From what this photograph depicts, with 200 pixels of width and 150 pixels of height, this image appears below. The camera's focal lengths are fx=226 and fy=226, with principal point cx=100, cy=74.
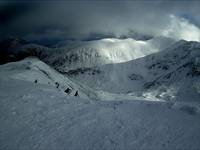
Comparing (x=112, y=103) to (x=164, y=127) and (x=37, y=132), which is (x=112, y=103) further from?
(x=37, y=132)

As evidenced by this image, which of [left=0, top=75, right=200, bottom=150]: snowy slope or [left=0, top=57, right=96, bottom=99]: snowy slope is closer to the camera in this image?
[left=0, top=75, right=200, bottom=150]: snowy slope

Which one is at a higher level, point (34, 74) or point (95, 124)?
point (34, 74)

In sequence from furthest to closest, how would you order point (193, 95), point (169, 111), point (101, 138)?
point (193, 95)
point (169, 111)
point (101, 138)

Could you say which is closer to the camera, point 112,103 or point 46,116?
point 46,116

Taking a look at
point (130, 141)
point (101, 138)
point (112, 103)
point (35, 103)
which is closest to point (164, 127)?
point (130, 141)

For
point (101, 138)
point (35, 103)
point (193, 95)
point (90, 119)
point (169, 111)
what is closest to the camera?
point (101, 138)

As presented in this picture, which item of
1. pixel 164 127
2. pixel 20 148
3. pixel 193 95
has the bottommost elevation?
pixel 193 95

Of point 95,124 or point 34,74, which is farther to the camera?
point 34,74

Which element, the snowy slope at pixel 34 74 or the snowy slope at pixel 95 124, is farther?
the snowy slope at pixel 34 74
